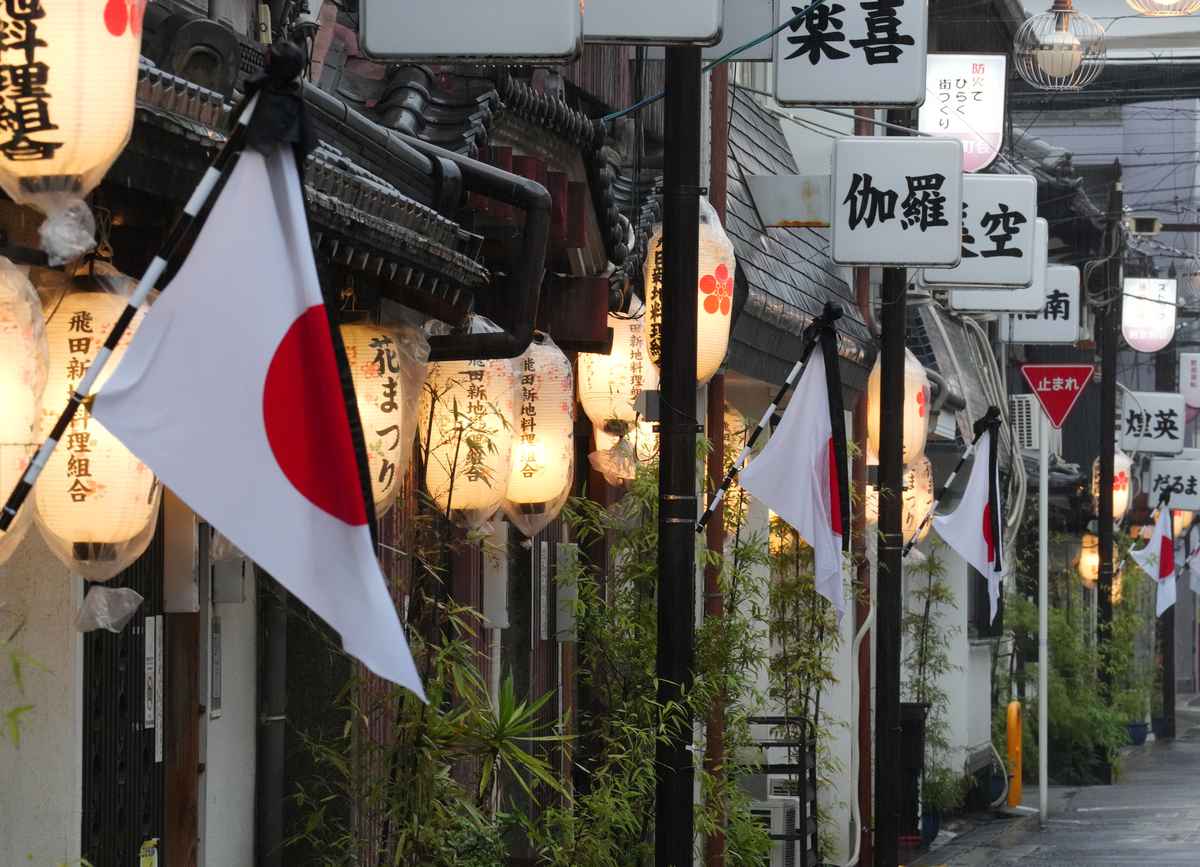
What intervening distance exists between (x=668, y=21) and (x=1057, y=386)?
16983 millimetres

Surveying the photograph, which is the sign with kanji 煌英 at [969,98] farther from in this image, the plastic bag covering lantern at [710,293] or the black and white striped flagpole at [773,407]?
the black and white striped flagpole at [773,407]

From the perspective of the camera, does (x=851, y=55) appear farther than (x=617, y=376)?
Yes

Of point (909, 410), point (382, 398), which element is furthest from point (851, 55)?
point (909, 410)

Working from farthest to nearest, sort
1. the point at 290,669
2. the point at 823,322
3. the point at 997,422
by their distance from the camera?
the point at 997,422 < the point at 823,322 < the point at 290,669

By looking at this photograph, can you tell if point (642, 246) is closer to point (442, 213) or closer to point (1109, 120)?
point (442, 213)

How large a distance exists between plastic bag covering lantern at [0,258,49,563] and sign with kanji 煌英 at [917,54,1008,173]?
19857 millimetres

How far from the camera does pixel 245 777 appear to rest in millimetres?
10766

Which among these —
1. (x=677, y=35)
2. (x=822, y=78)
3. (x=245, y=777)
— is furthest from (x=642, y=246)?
(x=245, y=777)

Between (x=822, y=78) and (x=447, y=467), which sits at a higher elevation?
(x=822, y=78)

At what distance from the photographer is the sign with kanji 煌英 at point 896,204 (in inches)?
677

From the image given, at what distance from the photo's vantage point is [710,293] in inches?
556

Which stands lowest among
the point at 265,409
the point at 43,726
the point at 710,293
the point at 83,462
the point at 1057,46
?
the point at 43,726

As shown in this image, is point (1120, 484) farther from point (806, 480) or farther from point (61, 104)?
point (61, 104)

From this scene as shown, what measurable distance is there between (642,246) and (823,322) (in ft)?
7.79
